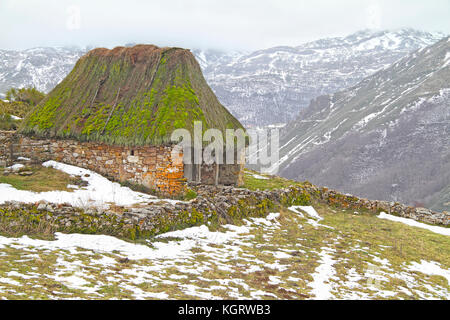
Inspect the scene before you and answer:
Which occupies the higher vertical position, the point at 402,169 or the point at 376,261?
the point at 376,261

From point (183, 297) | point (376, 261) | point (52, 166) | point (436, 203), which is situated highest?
point (52, 166)

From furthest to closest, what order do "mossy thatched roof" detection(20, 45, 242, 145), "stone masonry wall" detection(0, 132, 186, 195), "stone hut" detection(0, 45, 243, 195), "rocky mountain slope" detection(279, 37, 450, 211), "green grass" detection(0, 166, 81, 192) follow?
"rocky mountain slope" detection(279, 37, 450, 211)
"mossy thatched roof" detection(20, 45, 242, 145)
"stone hut" detection(0, 45, 243, 195)
"stone masonry wall" detection(0, 132, 186, 195)
"green grass" detection(0, 166, 81, 192)

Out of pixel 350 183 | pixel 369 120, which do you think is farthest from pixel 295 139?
pixel 350 183

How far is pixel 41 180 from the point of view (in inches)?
477

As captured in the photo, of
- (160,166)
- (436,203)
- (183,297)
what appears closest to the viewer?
(183,297)

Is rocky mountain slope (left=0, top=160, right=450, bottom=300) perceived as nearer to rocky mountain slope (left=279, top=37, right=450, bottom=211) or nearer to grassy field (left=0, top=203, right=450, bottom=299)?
grassy field (left=0, top=203, right=450, bottom=299)

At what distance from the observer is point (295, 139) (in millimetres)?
164500

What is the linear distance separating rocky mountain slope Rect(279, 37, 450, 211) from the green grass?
81.3 meters

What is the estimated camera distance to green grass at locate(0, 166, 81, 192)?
1095 cm

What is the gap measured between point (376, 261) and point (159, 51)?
12233 mm

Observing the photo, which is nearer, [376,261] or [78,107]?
[376,261]

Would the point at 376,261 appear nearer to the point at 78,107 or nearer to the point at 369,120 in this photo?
the point at 78,107

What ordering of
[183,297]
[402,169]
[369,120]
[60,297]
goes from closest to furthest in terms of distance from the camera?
[60,297] < [183,297] < [402,169] < [369,120]

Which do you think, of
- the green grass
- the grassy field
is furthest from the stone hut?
the grassy field
